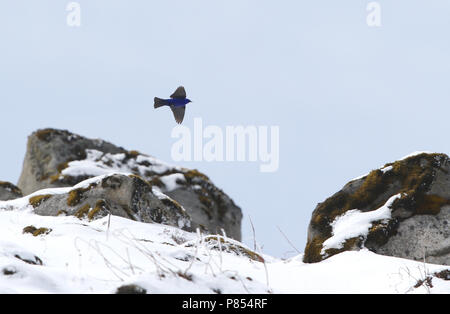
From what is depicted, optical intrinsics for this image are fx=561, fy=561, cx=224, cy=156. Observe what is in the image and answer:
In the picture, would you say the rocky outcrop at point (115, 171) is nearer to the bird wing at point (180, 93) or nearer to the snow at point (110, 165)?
the snow at point (110, 165)

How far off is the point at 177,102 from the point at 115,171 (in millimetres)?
12773

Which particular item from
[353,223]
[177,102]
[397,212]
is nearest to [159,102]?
[177,102]

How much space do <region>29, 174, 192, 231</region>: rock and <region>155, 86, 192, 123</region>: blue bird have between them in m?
2.61

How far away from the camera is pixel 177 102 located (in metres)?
15.4

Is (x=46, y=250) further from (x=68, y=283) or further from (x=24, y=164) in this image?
(x=24, y=164)

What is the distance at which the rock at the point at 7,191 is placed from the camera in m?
23.6

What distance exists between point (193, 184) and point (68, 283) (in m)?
22.5

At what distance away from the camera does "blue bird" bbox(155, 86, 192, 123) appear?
50.2ft

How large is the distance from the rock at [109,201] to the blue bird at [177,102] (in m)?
2.61

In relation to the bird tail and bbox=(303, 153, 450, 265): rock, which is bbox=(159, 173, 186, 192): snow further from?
bbox=(303, 153, 450, 265): rock

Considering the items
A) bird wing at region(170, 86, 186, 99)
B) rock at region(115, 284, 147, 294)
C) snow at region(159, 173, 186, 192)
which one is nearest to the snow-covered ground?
rock at region(115, 284, 147, 294)

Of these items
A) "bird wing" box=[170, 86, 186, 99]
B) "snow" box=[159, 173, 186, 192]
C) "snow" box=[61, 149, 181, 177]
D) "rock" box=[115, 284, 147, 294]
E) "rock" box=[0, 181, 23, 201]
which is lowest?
"rock" box=[115, 284, 147, 294]

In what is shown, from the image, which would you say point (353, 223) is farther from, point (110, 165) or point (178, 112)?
point (110, 165)
